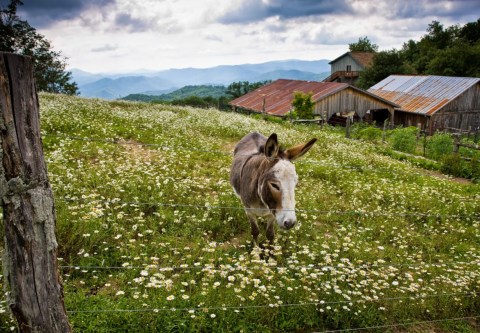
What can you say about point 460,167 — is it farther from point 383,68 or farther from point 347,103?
point 383,68

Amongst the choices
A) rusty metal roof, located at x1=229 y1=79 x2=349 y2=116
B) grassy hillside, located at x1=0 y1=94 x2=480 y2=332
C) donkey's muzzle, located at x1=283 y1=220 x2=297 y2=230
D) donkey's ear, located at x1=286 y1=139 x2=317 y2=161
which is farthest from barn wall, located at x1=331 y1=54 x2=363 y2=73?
donkey's muzzle, located at x1=283 y1=220 x2=297 y2=230

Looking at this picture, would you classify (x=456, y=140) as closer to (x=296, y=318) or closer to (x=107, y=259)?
(x=296, y=318)

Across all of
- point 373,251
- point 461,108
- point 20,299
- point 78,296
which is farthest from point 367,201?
point 461,108

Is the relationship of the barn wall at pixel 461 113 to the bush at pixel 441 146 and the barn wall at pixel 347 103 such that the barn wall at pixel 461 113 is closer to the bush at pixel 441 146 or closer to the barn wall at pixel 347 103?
the barn wall at pixel 347 103

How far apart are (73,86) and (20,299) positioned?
76305mm

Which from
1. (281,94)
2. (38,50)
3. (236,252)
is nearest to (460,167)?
(236,252)

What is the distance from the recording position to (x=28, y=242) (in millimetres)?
2471

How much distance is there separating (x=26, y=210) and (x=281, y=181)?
3284 millimetres

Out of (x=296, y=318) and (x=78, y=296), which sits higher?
(x=78, y=296)

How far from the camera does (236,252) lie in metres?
6.27

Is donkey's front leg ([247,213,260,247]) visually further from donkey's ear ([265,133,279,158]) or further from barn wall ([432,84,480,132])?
barn wall ([432,84,480,132])

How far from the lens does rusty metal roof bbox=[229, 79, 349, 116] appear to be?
117 ft

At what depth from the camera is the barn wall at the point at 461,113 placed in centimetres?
3616

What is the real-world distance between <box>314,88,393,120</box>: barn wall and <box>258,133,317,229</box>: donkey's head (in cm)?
3122
